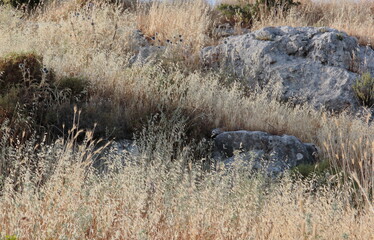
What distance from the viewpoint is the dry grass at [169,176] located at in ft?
10.8

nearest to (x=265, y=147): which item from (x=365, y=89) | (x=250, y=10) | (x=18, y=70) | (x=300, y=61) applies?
(x=18, y=70)

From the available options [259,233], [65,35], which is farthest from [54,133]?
[65,35]

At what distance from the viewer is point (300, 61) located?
398 inches

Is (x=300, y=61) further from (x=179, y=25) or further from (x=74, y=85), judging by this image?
(x=74, y=85)

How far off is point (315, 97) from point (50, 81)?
539cm

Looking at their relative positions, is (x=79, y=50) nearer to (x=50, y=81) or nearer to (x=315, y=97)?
(x=50, y=81)

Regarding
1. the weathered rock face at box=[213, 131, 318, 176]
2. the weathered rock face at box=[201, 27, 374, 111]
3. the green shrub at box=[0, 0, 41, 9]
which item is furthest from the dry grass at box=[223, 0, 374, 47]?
the green shrub at box=[0, 0, 41, 9]

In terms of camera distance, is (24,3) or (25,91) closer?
(25,91)

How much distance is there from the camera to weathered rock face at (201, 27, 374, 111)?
9.52m

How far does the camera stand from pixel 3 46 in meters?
7.99

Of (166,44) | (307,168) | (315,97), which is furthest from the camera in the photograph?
(166,44)

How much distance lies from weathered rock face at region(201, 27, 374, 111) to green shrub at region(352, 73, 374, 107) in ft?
0.46

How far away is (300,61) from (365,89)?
5.00 feet

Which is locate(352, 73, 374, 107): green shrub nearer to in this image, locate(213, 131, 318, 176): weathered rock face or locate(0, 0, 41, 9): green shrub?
locate(213, 131, 318, 176): weathered rock face
